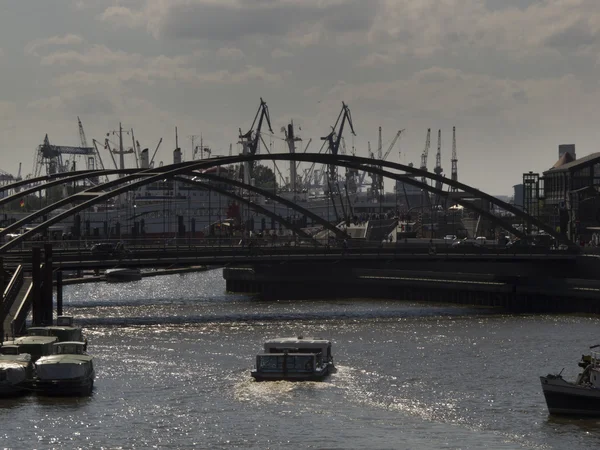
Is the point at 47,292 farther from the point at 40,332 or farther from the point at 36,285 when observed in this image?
the point at 40,332

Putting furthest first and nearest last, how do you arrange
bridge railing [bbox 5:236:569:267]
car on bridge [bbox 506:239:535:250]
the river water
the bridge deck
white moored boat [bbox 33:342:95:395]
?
1. car on bridge [bbox 506:239:535:250]
2. bridge railing [bbox 5:236:569:267]
3. the bridge deck
4. white moored boat [bbox 33:342:95:395]
5. the river water

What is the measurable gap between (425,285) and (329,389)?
56858mm

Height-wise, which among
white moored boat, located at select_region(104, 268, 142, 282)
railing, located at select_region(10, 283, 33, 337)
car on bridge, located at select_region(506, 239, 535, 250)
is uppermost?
car on bridge, located at select_region(506, 239, 535, 250)

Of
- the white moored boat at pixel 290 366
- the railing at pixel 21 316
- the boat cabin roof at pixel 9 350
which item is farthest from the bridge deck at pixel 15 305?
the white moored boat at pixel 290 366

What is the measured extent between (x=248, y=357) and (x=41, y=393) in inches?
626

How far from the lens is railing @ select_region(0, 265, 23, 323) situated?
7531 cm

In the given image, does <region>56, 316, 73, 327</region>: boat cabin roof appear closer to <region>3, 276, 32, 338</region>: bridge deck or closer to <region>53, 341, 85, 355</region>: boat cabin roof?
<region>3, 276, 32, 338</region>: bridge deck

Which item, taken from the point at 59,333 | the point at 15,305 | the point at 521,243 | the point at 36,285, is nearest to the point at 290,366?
the point at 59,333

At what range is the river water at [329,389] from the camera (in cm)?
5541

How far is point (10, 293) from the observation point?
82562 mm

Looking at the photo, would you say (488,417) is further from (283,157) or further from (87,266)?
(283,157)

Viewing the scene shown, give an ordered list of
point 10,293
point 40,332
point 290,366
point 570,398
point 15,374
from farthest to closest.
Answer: point 10,293, point 40,332, point 290,366, point 15,374, point 570,398

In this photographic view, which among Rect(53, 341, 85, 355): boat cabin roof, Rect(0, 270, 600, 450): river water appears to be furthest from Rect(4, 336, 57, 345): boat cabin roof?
Rect(0, 270, 600, 450): river water

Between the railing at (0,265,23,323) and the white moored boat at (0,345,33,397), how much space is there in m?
7.87
